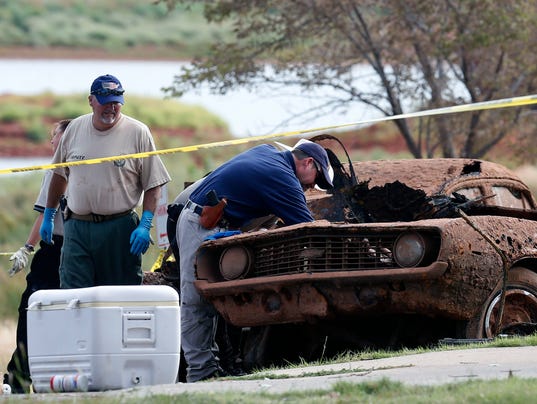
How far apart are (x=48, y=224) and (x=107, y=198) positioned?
872 millimetres

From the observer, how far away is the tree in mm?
18542

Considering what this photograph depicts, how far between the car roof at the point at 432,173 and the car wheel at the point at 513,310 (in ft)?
3.38

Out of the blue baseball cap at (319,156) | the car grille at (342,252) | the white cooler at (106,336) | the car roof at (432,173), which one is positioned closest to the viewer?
the white cooler at (106,336)

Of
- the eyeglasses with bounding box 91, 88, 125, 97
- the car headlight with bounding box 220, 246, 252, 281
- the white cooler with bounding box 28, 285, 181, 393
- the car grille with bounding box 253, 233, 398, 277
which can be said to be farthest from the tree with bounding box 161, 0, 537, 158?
the white cooler with bounding box 28, 285, 181, 393

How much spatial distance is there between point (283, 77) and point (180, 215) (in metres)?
10.0

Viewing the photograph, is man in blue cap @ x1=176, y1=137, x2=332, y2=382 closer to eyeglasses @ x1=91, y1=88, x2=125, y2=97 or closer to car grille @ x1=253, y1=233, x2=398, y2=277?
car grille @ x1=253, y1=233, x2=398, y2=277

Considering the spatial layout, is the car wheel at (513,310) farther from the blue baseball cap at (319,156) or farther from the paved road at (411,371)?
the blue baseball cap at (319,156)

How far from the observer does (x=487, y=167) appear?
10320 mm

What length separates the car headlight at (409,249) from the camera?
835 cm

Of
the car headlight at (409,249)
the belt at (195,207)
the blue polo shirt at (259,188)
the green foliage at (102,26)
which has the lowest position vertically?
the car headlight at (409,249)

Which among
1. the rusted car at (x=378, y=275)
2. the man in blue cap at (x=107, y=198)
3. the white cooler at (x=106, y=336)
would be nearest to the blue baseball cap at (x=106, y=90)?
the man in blue cap at (x=107, y=198)

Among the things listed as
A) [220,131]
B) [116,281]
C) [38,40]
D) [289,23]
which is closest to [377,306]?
[116,281]

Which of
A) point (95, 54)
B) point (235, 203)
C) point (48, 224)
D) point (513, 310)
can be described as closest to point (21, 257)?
point (48, 224)

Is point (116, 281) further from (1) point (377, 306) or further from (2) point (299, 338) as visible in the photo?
(1) point (377, 306)
